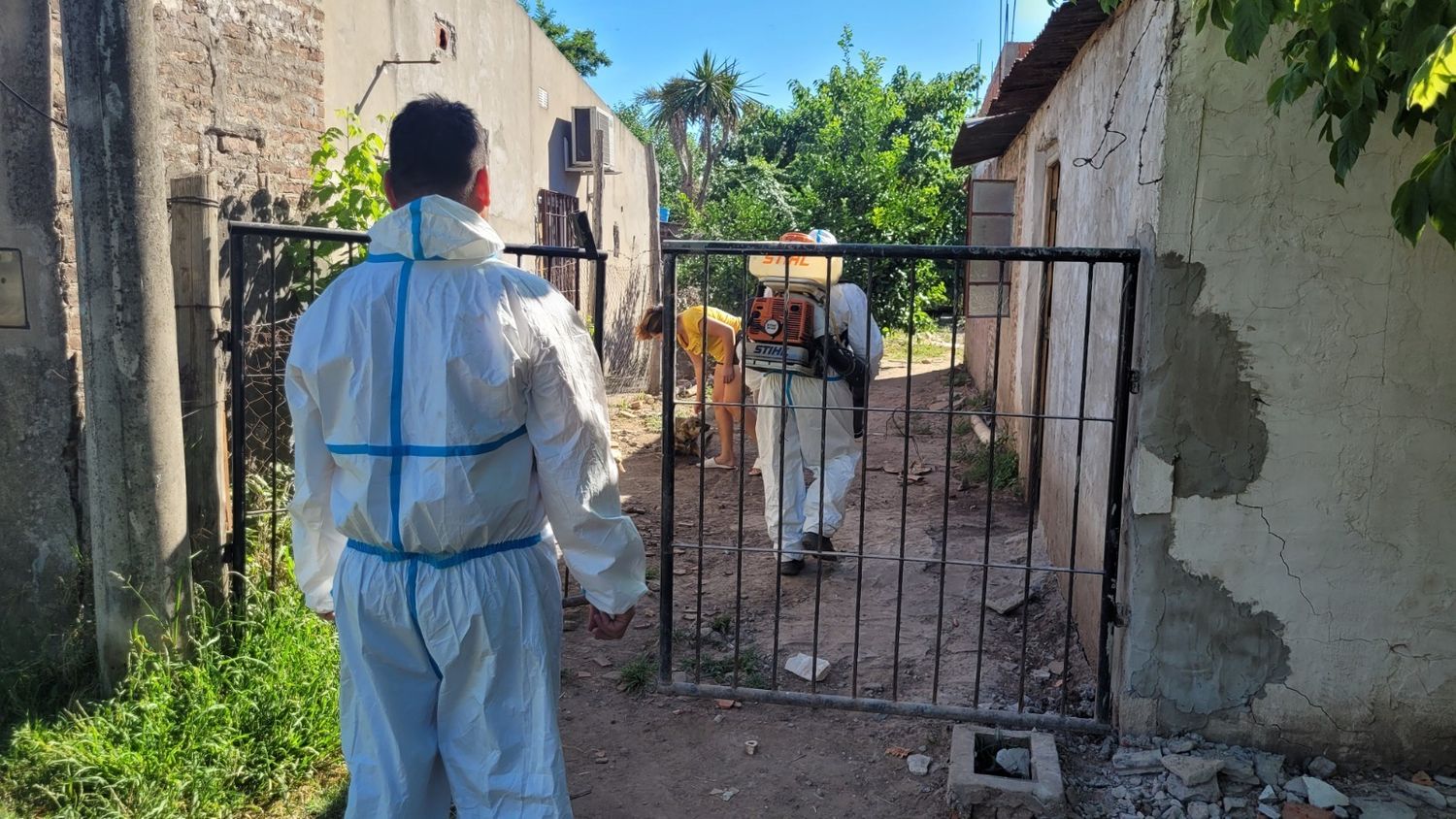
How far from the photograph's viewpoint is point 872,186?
54.0 feet

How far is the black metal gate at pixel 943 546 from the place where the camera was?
338cm

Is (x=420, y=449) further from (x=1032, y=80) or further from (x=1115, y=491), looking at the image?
(x=1032, y=80)

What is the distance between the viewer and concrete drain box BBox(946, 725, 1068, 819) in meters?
2.90

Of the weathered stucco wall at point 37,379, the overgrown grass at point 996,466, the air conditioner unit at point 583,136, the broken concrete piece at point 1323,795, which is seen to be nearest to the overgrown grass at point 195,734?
the weathered stucco wall at point 37,379

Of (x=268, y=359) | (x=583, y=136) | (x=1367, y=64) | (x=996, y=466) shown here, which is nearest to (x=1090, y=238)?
(x=1367, y=64)

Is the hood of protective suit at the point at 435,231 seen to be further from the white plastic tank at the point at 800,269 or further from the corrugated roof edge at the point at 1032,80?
the white plastic tank at the point at 800,269

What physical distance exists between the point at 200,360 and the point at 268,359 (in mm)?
882

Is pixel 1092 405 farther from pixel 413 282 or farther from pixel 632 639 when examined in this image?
pixel 413 282

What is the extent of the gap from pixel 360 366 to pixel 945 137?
54.3 feet

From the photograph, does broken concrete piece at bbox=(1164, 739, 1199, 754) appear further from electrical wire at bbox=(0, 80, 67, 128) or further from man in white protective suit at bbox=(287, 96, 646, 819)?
electrical wire at bbox=(0, 80, 67, 128)

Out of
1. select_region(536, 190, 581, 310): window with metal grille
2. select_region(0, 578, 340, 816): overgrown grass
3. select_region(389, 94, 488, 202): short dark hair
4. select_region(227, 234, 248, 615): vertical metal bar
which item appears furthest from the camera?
select_region(536, 190, 581, 310): window with metal grille

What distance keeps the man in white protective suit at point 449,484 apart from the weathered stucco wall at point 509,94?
3.67m

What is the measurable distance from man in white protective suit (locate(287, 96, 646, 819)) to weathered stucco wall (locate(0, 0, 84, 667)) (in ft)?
6.82

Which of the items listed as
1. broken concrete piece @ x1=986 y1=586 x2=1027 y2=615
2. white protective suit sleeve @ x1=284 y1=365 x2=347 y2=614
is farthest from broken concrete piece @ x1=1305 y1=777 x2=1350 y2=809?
white protective suit sleeve @ x1=284 y1=365 x2=347 y2=614
